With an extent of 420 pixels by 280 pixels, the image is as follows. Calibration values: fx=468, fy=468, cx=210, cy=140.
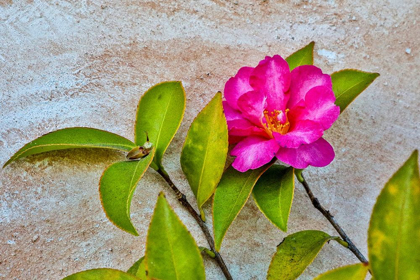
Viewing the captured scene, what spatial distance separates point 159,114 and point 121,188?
0.13m

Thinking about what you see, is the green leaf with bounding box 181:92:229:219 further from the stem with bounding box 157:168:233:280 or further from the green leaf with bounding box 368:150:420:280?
the green leaf with bounding box 368:150:420:280

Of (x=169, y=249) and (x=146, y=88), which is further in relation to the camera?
(x=146, y=88)

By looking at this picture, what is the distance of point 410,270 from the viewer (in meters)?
0.47

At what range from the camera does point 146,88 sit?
73 centimetres

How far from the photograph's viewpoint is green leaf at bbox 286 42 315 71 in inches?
27.0

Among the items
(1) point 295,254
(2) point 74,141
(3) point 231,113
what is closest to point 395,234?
(1) point 295,254

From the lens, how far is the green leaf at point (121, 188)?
572 mm

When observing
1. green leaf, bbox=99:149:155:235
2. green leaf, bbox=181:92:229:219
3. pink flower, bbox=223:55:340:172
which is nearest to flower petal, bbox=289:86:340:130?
pink flower, bbox=223:55:340:172

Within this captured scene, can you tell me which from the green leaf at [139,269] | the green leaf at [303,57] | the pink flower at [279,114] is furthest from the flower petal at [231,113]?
the green leaf at [139,269]

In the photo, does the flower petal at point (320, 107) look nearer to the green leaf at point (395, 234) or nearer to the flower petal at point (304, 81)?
the flower petal at point (304, 81)

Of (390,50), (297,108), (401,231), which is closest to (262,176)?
(297,108)

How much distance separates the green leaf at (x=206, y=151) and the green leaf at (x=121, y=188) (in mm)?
56

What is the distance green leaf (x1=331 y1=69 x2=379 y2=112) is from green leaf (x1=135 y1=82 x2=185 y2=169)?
0.22m

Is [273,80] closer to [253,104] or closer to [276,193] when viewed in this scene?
[253,104]
